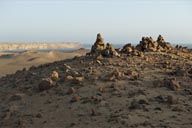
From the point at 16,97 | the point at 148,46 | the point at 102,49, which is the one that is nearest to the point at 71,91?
the point at 16,97

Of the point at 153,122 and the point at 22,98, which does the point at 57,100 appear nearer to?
the point at 22,98

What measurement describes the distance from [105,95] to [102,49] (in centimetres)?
455

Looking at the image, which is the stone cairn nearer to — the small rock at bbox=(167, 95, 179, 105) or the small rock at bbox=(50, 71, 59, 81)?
the small rock at bbox=(50, 71, 59, 81)

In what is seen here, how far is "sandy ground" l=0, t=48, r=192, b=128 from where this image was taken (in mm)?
8273

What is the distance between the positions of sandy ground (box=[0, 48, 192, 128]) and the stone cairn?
0.57 meters

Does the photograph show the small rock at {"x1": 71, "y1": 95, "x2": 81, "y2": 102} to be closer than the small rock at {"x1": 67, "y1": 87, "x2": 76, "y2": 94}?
Yes

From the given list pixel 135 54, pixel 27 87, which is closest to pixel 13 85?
pixel 27 87

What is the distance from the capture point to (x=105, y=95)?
31.1ft

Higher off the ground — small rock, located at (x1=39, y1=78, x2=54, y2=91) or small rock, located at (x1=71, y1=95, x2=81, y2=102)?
small rock, located at (x1=39, y1=78, x2=54, y2=91)

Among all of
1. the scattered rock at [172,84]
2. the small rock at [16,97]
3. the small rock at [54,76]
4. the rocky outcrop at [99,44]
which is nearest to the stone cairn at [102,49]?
the rocky outcrop at [99,44]

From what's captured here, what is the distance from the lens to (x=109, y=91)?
31.8 ft

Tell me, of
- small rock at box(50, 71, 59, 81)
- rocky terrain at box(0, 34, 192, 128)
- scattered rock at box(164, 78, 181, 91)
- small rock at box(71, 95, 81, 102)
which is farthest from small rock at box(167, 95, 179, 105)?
small rock at box(50, 71, 59, 81)

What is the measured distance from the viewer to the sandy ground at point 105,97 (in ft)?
27.1

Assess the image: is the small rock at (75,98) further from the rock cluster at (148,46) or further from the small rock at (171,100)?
the rock cluster at (148,46)
